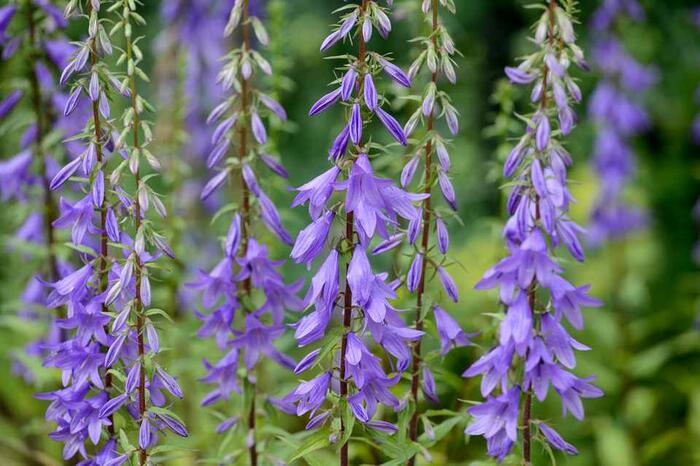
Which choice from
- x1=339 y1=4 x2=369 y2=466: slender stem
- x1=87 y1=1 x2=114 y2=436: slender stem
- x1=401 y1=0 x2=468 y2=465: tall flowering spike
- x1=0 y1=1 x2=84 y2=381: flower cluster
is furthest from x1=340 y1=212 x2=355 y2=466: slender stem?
x1=0 y1=1 x2=84 y2=381: flower cluster

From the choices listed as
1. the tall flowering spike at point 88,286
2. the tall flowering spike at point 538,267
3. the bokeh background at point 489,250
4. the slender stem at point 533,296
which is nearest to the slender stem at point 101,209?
the tall flowering spike at point 88,286

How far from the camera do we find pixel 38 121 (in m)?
4.17

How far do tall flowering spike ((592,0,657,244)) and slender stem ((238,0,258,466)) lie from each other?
3.70 m

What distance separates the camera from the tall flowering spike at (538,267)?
279 centimetres

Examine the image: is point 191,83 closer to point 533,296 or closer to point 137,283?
point 137,283

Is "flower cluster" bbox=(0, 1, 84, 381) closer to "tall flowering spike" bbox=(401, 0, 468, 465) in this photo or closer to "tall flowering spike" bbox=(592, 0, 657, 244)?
"tall flowering spike" bbox=(401, 0, 468, 465)

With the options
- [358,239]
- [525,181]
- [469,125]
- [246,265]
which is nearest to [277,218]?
[246,265]

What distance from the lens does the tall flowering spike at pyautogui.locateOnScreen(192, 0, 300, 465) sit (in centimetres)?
314

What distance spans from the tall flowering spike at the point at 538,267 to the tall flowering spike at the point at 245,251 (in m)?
0.85

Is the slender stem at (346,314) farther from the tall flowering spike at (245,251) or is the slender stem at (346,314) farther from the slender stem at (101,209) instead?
the slender stem at (101,209)

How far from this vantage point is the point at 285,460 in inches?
136

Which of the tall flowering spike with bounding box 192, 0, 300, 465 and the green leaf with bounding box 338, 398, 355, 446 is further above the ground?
the tall flowering spike with bounding box 192, 0, 300, 465

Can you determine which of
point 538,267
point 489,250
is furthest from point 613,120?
point 538,267

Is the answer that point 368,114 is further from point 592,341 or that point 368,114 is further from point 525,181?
point 592,341
